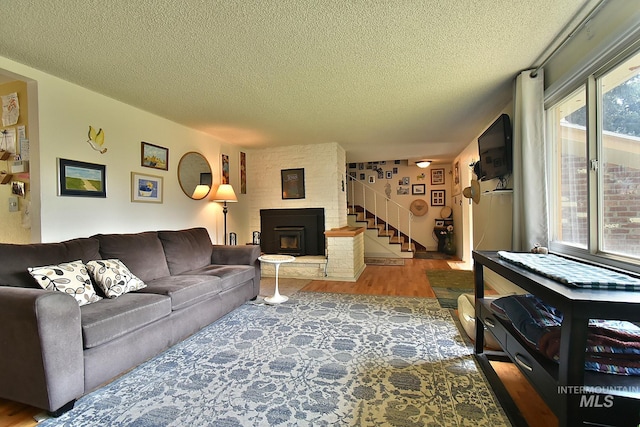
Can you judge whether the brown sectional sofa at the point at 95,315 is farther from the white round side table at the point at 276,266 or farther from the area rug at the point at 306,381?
the white round side table at the point at 276,266

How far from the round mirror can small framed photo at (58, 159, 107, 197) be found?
99cm

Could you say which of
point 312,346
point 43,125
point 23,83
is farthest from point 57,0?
point 312,346

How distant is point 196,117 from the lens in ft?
11.3

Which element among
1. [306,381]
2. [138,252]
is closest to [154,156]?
[138,252]

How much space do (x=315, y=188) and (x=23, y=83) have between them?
356 centimetres

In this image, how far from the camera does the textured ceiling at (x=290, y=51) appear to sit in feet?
5.33

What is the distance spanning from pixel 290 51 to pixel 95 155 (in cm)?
216

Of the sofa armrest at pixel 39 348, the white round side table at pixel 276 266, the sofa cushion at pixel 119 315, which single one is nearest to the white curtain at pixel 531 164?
the white round side table at pixel 276 266

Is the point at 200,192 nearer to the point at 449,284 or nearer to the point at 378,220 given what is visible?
the point at 449,284

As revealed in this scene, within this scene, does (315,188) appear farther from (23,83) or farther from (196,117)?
(23,83)

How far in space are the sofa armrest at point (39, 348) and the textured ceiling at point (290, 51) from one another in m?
1.63

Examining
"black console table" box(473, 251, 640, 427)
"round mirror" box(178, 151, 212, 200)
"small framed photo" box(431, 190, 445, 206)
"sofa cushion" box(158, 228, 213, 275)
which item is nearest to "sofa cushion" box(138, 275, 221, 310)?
"sofa cushion" box(158, 228, 213, 275)

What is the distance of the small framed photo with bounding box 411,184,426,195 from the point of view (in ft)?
23.8

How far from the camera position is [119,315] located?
5.81ft
